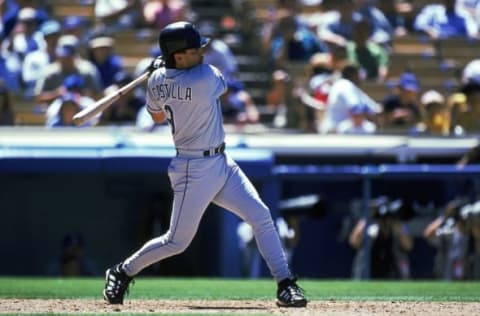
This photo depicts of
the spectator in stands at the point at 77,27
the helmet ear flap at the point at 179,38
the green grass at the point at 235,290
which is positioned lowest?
the green grass at the point at 235,290

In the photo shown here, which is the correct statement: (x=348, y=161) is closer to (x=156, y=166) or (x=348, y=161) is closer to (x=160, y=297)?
(x=156, y=166)

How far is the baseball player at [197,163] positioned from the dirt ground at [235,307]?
0.91 ft

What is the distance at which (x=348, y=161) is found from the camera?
48.3ft

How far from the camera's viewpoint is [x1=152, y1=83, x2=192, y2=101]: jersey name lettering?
7.60 metres

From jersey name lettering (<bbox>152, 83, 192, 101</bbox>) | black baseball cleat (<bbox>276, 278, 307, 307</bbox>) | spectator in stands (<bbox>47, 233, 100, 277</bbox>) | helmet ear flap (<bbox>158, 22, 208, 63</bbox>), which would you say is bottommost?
spectator in stands (<bbox>47, 233, 100, 277</bbox>)

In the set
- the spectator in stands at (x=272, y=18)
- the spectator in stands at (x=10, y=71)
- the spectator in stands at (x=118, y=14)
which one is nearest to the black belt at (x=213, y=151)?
the spectator in stands at (x=10, y=71)

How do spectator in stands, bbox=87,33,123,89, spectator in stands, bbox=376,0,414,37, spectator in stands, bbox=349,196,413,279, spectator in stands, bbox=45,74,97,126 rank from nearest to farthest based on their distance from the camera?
spectator in stands, bbox=349,196,413,279 → spectator in stands, bbox=45,74,97,126 → spectator in stands, bbox=87,33,123,89 → spectator in stands, bbox=376,0,414,37

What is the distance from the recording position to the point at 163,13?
1636cm

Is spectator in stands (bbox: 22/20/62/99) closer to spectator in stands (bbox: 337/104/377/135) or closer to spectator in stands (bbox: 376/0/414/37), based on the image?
spectator in stands (bbox: 337/104/377/135)

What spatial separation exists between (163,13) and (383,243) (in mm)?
4489

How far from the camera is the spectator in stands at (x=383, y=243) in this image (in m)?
14.0

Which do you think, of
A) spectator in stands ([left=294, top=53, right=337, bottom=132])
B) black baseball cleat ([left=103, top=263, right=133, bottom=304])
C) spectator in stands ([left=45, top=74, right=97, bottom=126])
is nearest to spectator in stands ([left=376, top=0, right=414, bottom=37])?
spectator in stands ([left=294, top=53, right=337, bottom=132])

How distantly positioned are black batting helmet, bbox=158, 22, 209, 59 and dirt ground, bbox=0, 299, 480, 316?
5.14ft

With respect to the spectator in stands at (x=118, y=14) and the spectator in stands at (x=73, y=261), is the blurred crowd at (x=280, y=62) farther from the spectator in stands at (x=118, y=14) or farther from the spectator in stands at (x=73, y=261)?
the spectator in stands at (x=73, y=261)
